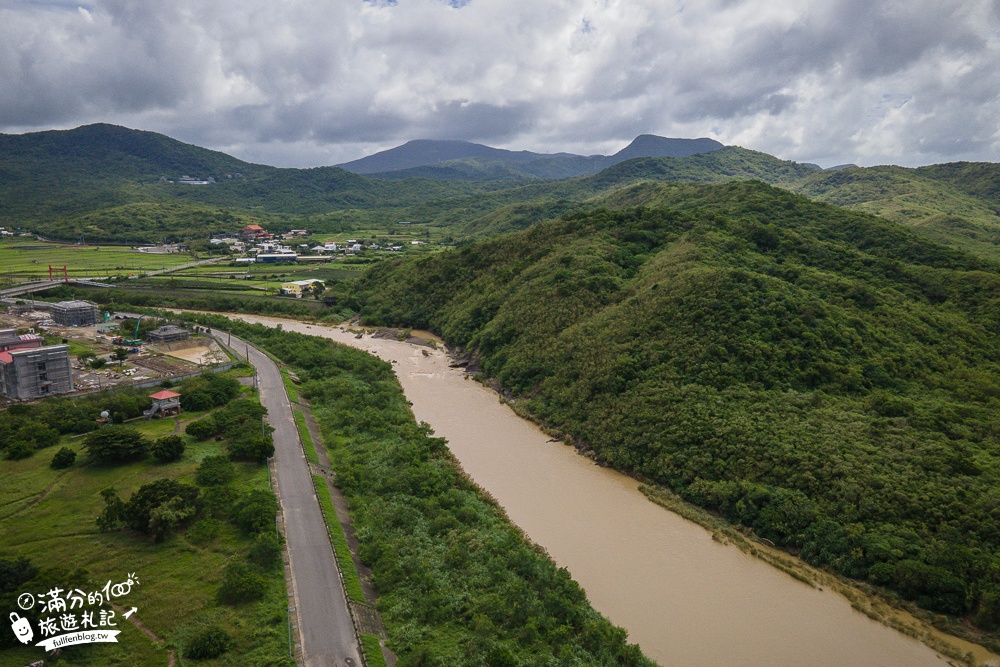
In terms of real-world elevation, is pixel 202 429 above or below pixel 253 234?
below

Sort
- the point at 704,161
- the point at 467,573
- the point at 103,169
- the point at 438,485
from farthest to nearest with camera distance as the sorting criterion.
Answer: the point at 103,169
the point at 704,161
the point at 438,485
the point at 467,573

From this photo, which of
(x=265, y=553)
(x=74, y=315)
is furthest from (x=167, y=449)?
(x=74, y=315)

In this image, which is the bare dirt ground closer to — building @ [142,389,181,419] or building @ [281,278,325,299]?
building @ [142,389,181,419]

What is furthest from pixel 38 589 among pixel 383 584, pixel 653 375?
pixel 653 375

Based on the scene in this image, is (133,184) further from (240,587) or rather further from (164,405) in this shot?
(240,587)

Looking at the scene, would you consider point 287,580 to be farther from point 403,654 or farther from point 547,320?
point 547,320

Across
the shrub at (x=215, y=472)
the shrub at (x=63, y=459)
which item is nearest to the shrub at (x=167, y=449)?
the shrub at (x=215, y=472)
